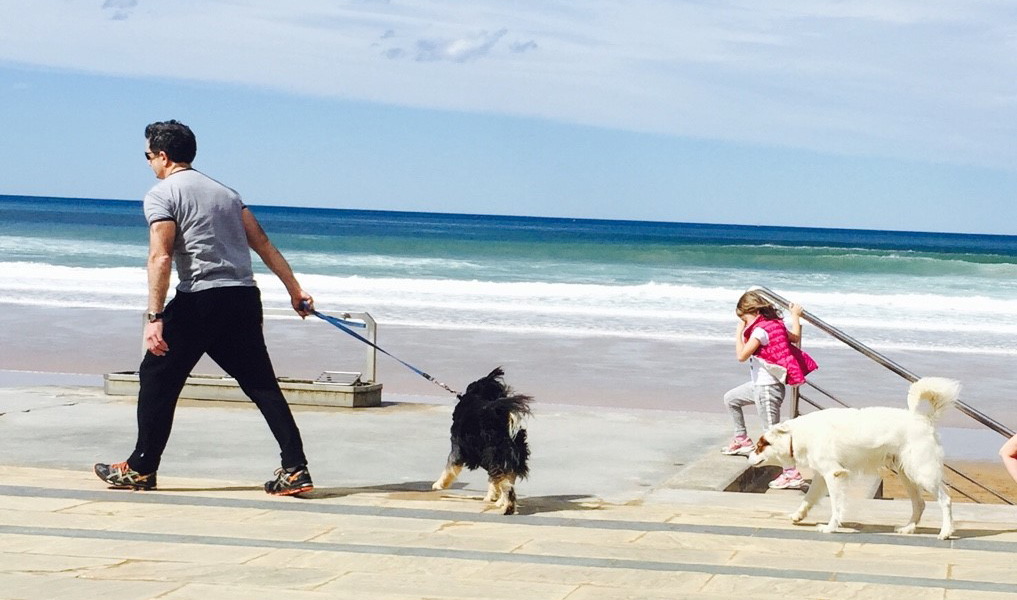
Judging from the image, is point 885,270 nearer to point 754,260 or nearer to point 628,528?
point 754,260

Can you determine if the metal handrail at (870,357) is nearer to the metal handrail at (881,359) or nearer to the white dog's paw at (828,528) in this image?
the metal handrail at (881,359)

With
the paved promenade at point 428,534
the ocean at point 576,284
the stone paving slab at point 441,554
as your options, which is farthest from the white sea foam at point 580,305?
the stone paving slab at point 441,554

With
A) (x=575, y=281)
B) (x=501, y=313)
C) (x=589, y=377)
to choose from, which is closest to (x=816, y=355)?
(x=589, y=377)

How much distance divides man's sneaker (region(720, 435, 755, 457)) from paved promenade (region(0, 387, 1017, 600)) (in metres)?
0.20

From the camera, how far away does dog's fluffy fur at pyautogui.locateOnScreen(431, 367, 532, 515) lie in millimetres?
6207

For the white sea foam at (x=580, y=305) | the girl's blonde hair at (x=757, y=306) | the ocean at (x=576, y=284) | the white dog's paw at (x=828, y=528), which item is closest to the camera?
the white dog's paw at (x=828, y=528)

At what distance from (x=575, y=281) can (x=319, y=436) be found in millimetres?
34460

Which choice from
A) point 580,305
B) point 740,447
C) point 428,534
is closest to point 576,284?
point 580,305

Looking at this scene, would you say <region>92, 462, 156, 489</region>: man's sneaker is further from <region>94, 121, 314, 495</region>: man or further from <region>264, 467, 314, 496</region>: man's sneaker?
<region>264, 467, 314, 496</region>: man's sneaker

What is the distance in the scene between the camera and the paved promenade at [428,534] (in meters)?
4.80

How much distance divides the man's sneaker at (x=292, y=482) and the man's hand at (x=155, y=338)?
85 cm

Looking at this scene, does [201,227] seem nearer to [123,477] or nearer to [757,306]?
[123,477]

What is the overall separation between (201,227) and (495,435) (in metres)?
1.70

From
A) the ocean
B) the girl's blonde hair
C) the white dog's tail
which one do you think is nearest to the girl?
the girl's blonde hair
